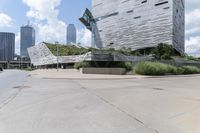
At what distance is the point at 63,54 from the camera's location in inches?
3130

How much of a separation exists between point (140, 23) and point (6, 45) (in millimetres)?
120692

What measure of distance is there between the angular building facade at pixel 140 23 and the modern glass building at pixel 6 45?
89.0 meters

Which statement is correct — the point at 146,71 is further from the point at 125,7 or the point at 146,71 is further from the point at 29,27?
the point at 29,27

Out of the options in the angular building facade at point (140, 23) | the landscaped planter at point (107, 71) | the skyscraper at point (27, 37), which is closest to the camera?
the landscaped planter at point (107, 71)

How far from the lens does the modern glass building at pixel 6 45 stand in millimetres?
189375

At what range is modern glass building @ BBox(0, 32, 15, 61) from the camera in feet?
621

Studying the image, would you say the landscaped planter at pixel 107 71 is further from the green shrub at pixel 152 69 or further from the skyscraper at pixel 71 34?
the skyscraper at pixel 71 34

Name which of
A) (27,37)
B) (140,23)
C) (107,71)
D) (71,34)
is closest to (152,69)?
(107,71)

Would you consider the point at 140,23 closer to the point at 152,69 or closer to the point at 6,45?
the point at 152,69

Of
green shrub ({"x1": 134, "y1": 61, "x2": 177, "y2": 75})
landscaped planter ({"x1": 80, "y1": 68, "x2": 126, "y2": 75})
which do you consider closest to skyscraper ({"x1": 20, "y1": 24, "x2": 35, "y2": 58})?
landscaped planter ({"x1": 80, "y1": 68, "x2": 126, "y2": 75})

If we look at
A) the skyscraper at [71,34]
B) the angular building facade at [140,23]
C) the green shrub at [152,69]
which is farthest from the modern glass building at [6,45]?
the green shrub at [152,69]

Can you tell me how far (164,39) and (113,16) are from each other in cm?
2711

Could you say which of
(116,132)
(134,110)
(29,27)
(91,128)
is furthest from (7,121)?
(29,27)

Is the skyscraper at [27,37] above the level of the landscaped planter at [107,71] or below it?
above
